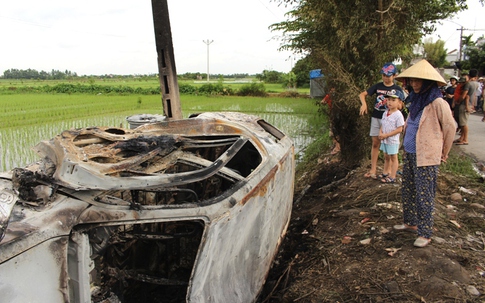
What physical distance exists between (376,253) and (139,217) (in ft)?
8.42

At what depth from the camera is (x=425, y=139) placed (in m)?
3.47

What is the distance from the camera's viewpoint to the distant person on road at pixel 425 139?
3.44 m

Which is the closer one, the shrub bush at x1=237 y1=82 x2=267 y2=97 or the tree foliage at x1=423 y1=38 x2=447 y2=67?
the shrub bush at x1=237 y1=82 x2=267 y2=97

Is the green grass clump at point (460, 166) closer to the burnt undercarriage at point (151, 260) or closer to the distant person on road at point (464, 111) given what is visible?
the distant person on road at point (464, 111)

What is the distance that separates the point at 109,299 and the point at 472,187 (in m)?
5.46

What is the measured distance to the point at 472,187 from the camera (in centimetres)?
568

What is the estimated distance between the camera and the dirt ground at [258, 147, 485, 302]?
315cm

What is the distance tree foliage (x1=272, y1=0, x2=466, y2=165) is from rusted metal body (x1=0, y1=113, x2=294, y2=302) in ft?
9.26

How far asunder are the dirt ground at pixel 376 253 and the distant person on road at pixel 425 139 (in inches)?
12.5

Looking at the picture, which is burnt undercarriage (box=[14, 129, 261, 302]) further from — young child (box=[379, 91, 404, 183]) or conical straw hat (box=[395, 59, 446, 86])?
young child (box=[379, 91, 404, 183])

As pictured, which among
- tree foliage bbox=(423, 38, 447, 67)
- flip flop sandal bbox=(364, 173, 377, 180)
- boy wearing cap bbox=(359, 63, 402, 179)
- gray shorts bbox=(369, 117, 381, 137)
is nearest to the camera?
boy wearing cap bbox=(359, 63, 402, 179)

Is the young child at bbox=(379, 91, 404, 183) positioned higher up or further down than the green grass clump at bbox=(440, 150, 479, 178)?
higher up

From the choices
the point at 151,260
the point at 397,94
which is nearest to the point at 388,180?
the point at 397,94

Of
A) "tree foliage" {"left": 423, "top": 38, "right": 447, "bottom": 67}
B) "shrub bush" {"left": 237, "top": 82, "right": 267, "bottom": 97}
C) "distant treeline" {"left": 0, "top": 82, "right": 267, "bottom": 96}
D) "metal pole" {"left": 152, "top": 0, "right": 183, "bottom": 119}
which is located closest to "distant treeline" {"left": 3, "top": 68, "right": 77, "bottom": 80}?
"distant treeline" {"left": 0, "top": 82, "right": 267, "bottom": 96}
